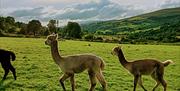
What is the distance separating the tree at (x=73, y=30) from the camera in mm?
93500

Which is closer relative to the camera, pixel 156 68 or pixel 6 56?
pixel 156 68

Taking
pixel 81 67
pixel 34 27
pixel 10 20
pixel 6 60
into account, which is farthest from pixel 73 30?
pixel 81 67

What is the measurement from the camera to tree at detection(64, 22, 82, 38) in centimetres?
9350

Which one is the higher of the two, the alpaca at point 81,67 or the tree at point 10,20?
the alpaca at point 81,67

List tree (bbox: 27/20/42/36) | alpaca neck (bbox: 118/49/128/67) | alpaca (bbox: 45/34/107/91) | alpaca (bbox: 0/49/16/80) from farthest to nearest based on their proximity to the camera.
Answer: tree (bbox: 27/20/42/36) → alpaca (bbox: 0/49/16/80) → alpaca neck (bbox: 118/49/128/67) → alpaca (bbox: 45/34/107/91)

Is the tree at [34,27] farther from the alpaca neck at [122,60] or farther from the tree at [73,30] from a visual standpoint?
the alpaca neck at [122,60]

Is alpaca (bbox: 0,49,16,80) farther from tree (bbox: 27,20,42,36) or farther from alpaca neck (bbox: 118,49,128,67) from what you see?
tree (bbox: 27,20,42,36)

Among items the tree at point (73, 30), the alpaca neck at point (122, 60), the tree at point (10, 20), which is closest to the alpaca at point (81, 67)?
the alpaca neck at point (122, 60)

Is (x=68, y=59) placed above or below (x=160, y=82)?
above

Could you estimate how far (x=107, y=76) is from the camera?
2023cm

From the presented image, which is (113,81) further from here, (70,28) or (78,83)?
(70,28)

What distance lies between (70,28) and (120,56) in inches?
3252

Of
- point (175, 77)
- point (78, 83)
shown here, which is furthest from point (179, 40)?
point (78, 83)

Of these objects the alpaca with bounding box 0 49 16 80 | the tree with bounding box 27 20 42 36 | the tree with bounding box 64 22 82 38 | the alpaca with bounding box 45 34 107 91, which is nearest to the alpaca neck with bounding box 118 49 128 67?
the alpaca with bounding box 45 34 107 91
